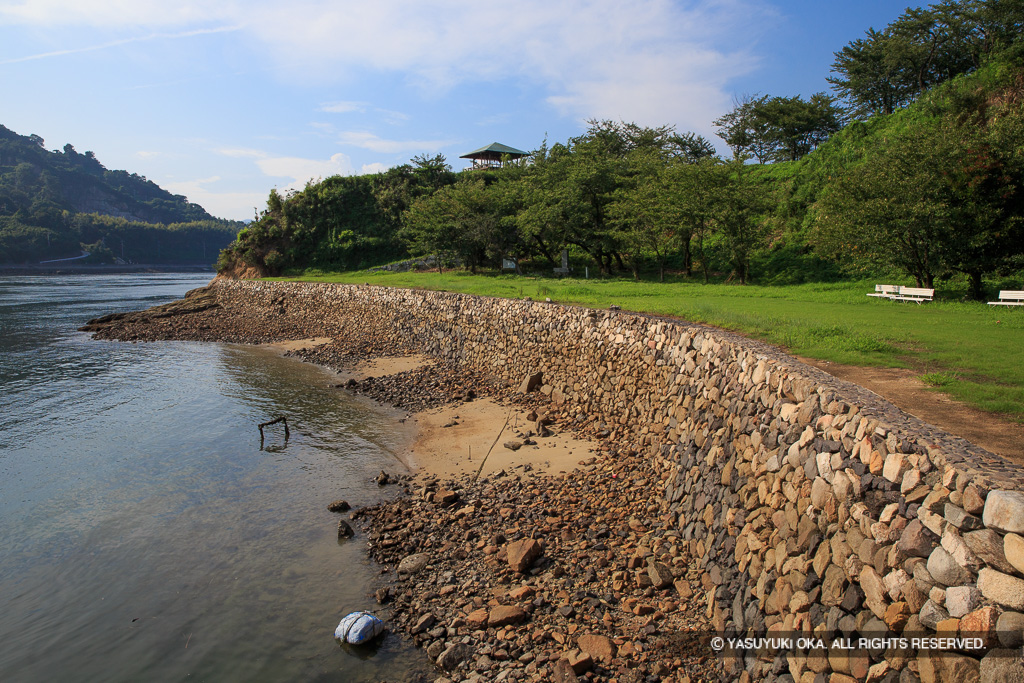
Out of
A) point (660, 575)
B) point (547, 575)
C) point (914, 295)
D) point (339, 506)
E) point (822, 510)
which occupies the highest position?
point (914, 295)

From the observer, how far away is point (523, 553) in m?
7.39

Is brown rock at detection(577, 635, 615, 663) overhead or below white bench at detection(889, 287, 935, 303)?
below

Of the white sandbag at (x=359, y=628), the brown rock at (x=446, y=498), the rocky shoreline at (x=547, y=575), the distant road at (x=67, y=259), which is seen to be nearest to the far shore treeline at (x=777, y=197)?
the rocky shoreline at (x=547, y=575)

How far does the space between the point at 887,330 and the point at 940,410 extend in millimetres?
5908

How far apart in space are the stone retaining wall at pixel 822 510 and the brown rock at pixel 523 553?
1.80m

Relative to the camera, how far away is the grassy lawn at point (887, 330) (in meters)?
7.47

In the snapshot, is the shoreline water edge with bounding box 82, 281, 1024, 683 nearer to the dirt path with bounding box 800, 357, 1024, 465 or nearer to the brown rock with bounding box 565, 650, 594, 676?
the brown rock with bounding box 565, 650, 594, 676

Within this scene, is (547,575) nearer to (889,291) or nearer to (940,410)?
(940,410)

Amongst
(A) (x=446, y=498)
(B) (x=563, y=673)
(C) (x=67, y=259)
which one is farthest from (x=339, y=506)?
(C) (x=67, y=259)

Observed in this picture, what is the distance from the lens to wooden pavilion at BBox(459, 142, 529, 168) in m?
61.1

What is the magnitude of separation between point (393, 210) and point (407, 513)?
47.1 metres

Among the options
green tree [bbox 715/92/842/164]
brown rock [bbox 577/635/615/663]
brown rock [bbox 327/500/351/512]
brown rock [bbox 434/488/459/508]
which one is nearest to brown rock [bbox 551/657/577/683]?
brown rock [bbox 577/635/615/663]

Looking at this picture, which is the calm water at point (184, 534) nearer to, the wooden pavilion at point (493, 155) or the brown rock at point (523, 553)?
the brown rock at point (523, 553)

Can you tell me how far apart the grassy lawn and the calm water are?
7.94m
